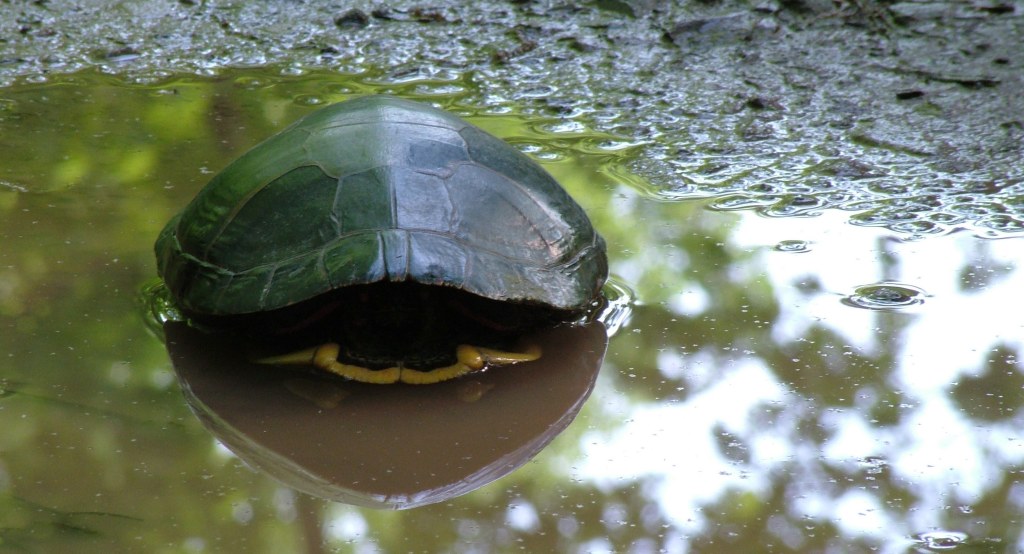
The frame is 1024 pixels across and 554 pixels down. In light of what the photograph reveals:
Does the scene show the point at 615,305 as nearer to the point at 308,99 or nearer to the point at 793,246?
the point at 793,246

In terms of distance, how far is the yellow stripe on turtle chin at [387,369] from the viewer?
2.52 m

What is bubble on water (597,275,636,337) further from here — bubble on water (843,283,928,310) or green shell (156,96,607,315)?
bubble on water (843,283,928,310)

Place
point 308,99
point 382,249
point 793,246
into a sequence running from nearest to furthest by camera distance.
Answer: point 382,249, point 793,246, point 308,99

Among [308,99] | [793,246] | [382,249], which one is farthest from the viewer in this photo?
[308,99]

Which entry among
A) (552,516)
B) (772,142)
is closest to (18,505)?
(552,516)

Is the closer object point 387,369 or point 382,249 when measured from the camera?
point 382,249

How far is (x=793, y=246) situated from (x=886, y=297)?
0.40 m

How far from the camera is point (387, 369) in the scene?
2.53 metres

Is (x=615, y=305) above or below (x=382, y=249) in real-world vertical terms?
below

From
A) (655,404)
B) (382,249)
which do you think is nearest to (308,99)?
(382,249)

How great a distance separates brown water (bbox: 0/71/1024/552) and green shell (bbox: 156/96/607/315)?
0.91ft

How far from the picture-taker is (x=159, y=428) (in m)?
2.35

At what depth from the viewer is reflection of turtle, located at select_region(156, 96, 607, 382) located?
2.37 meters

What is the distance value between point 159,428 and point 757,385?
1.44 m
